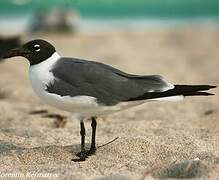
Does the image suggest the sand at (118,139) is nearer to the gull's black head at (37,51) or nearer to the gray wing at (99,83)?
the gray wing at (99,83)

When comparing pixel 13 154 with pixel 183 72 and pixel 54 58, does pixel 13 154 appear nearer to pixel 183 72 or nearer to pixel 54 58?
pixel 54 58

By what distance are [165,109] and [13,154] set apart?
2861 mm

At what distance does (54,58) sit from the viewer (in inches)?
174

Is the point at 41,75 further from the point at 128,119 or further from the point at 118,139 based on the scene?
the point at 128,119

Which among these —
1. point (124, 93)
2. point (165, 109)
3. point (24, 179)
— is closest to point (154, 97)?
point (124, 93)

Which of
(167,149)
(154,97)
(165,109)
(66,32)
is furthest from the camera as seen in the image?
(66,32)

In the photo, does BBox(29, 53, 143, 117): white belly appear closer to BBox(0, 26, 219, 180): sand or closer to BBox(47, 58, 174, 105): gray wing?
BBox(47, 58, 174, 105): gray wing

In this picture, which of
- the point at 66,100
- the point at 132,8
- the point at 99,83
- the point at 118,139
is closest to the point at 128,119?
the point at 118,139

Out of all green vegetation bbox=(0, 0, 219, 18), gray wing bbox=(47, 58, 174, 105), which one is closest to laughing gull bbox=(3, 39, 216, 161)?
gray wing bbox=(47, 58, 174, 105)

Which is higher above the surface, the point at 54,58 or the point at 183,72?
the point at 54,58

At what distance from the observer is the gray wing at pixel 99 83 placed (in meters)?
4.20

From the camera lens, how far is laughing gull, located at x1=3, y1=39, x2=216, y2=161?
13.6 ft

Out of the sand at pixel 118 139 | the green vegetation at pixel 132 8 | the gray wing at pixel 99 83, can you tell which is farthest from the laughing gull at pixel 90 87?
the green vegetation at pixel 132 8

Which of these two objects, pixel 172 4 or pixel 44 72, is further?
pixel 172 4
